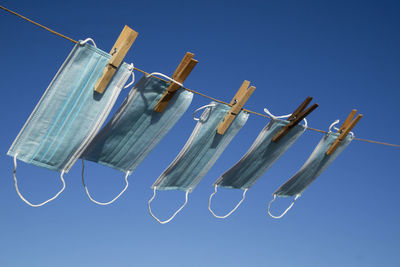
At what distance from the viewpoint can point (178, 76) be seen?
2479 mm

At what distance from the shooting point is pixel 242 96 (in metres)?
2.81

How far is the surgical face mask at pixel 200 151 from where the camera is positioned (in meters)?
2.81

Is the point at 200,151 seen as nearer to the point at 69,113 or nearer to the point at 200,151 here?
the point at 200,151

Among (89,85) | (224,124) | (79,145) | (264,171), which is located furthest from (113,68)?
(264,171)

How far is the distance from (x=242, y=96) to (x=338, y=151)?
1.25 m

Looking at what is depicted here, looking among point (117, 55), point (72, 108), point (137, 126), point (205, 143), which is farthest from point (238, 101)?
point (72, 108)

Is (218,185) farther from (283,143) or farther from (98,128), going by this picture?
Result: (98,128)

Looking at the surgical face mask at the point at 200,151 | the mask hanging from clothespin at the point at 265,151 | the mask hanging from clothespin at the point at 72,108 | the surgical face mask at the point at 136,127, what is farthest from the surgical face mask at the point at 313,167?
the mask hanging from clothespin at the point at 72,108

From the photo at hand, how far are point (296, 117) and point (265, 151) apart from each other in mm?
344

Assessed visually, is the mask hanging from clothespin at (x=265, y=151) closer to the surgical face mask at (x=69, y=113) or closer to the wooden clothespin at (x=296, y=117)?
the wooden clothespin at (x=296, y=117)

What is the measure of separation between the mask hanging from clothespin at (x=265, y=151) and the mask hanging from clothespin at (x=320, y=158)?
306 mm

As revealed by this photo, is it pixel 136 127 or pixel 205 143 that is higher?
pixel 205 143

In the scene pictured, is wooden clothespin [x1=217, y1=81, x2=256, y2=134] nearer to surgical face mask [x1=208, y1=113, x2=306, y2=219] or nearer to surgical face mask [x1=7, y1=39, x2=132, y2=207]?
surgical face mask [x1=208, y1=113, x2=306, y2=219]

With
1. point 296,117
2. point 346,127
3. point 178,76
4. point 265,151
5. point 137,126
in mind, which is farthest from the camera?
point 346,127
